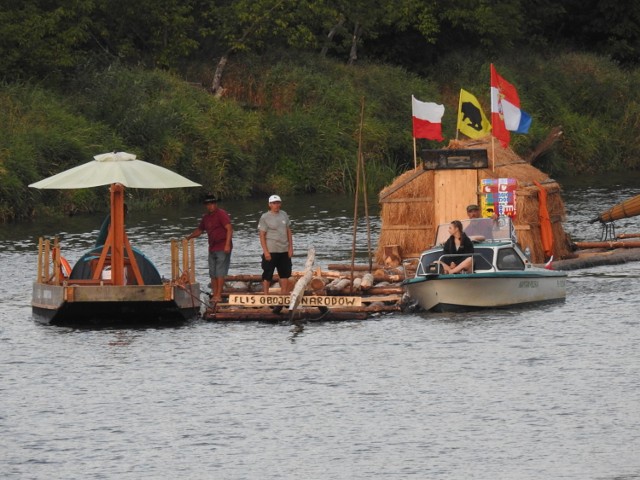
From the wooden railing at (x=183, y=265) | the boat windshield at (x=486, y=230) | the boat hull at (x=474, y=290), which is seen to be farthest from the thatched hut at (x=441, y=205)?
the wooden railing at (x=183, y=265)

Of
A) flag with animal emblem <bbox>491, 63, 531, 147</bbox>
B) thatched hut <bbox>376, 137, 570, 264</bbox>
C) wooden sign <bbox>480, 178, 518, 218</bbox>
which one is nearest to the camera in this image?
wooden sign <bbox>480, 178, 518, 218</bbox>

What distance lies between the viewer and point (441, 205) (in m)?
37.0

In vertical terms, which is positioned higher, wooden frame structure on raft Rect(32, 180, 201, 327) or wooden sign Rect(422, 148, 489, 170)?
wooden sign Rect(422, 148, 489, 170)

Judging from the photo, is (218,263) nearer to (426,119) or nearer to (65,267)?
(65,267)

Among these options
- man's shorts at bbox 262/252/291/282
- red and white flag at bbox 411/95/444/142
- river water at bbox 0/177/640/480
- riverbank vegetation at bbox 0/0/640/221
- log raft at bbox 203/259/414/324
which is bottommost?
river water at bbox 0/177/640/480

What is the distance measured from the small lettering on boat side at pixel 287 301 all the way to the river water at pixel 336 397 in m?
0.39

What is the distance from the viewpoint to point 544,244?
3669 cm

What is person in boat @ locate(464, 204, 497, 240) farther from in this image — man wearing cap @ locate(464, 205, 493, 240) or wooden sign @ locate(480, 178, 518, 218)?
wooden sign @ locate(480, 178, 518, 218)

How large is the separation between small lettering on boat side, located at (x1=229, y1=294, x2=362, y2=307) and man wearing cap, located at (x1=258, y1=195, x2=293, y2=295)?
24.3 inches

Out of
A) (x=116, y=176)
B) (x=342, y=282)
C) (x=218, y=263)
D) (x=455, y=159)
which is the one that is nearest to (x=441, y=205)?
(x=455, y=159)

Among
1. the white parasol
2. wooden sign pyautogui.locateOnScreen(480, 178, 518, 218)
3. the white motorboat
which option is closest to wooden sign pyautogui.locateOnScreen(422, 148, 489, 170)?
wooden sign pyautogui.locateOnScreen(480, 178, 518, 218)

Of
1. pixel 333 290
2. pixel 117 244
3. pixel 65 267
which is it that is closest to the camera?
pixel 117 244

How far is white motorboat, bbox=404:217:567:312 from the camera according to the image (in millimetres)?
29625

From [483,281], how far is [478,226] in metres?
2.18
